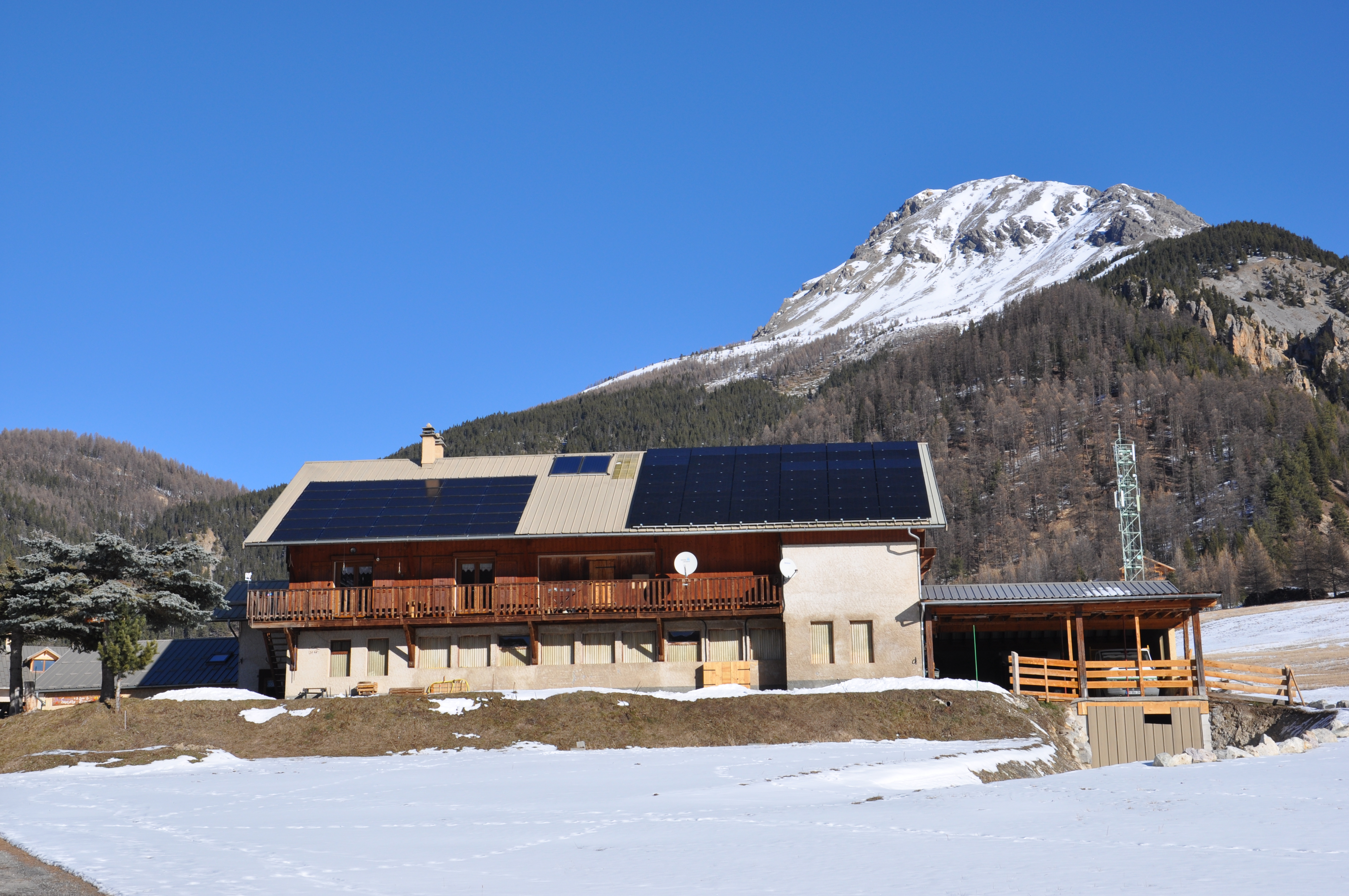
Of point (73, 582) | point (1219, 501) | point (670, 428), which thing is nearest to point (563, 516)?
point (73, 582)

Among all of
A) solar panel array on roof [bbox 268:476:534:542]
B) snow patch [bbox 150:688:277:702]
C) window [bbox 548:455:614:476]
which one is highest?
window [bbox 548:455:614:476]

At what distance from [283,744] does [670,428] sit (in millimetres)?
168386

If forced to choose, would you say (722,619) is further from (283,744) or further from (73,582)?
(73,582)

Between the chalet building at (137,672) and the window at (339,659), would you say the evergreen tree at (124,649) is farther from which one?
the chalet building at (137,672)

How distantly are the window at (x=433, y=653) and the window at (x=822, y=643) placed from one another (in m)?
11.7

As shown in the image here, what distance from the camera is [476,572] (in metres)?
37.7

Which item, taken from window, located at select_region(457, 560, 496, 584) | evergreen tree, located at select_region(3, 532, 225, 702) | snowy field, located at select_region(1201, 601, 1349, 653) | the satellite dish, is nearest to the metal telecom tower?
snowy field, located at select_region(1201, 601, 1349, 653)

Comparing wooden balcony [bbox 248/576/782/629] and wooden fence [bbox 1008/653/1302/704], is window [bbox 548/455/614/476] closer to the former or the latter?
wooden balcony [bbox 248/576/782/629]

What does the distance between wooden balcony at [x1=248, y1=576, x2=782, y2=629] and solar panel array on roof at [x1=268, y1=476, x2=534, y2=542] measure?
1.83 meters

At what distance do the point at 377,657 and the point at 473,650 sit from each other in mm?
3137

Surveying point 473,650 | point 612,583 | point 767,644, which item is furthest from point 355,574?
point 767,644

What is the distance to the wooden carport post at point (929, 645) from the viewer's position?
34219mm

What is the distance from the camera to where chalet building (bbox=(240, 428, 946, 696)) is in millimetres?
34844

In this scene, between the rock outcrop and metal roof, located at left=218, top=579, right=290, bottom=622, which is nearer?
metal roof, located at left=218, top=579, right=290, bottom=622
